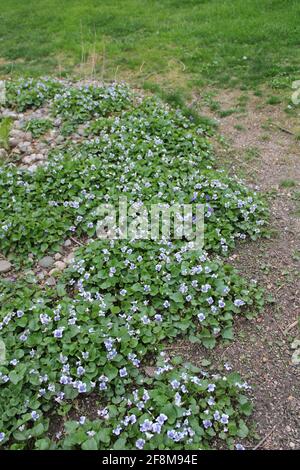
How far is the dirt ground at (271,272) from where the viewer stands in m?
2.61

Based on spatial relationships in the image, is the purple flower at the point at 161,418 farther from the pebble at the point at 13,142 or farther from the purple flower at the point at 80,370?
the pebble at the point at 13,142

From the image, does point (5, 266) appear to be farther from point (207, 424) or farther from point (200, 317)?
point (207, 424)

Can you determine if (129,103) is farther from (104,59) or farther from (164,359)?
(164,359)

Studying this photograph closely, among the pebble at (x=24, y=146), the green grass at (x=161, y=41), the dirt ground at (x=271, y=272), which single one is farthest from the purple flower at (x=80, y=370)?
the green grass at (x=161, y=41)

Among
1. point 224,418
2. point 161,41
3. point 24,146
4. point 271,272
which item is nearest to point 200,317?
point 224,418

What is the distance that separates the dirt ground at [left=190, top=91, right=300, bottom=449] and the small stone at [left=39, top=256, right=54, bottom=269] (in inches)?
50.9

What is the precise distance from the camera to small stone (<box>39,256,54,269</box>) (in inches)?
139

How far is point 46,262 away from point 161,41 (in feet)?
17.0

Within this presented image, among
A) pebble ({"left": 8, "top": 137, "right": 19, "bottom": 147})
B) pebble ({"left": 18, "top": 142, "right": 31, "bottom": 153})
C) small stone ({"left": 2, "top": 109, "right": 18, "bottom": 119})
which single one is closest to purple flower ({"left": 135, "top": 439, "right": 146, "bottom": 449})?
pebble ({"left": 18, "top": 142, "right": 31, "bottom": 153})

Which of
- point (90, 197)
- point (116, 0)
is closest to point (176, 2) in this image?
point (116, 0)

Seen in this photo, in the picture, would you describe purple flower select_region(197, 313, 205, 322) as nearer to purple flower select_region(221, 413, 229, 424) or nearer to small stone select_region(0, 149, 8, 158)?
purple flower select_region(221, 413, 229, 424)
